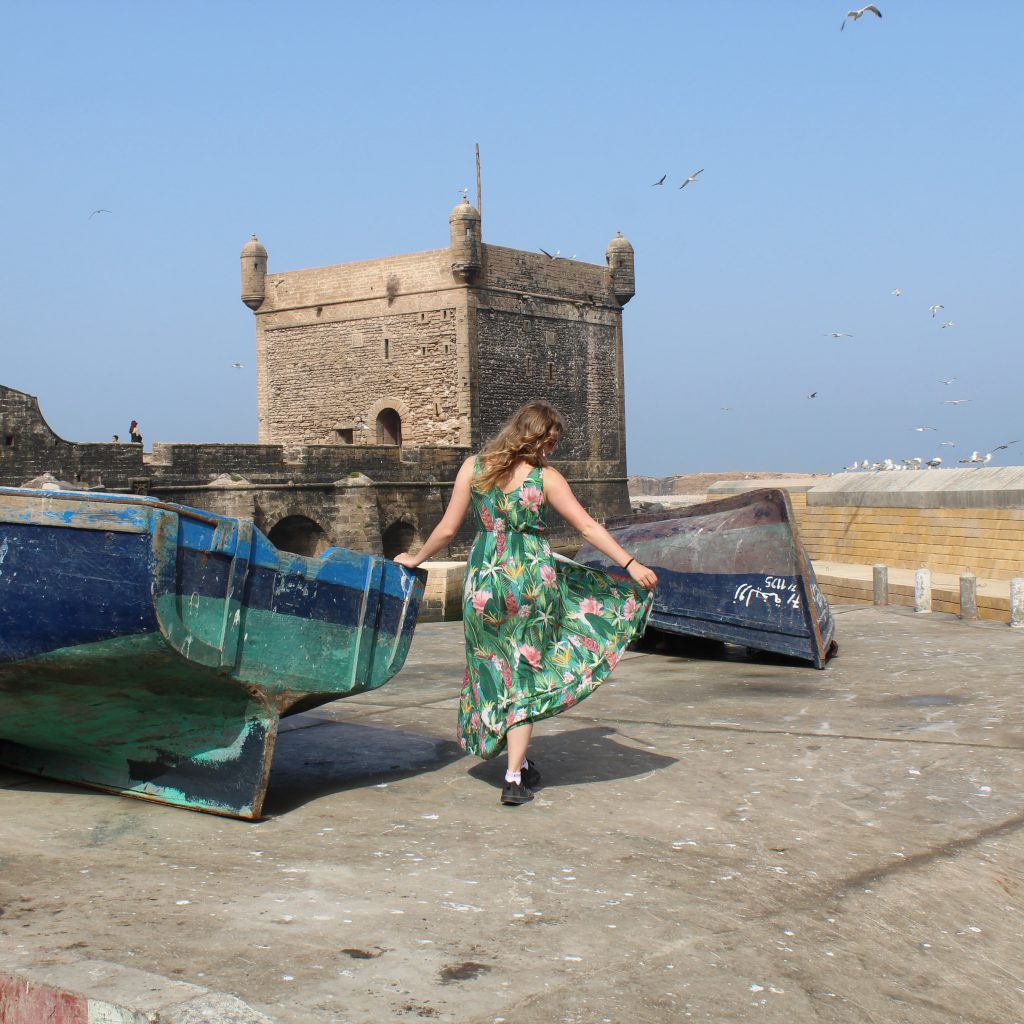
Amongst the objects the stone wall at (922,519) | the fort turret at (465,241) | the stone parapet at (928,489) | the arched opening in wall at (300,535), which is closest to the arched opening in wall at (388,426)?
the fort turret at (465,241)

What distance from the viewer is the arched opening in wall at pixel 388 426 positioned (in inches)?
1399

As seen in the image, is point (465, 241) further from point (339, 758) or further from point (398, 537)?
point (339, 758)

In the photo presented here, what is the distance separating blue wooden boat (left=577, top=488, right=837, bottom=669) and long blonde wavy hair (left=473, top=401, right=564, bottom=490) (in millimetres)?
3676

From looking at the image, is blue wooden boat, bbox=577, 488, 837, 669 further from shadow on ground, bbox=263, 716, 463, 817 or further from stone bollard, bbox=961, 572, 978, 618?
shadow on ground, bbox=263, 716, 463, 817

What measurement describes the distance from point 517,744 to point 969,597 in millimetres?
6638

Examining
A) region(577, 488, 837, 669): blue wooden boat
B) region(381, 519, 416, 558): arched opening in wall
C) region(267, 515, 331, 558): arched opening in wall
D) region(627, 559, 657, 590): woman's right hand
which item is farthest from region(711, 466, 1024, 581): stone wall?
region(381, 519, 416, 558): arched opening in wall

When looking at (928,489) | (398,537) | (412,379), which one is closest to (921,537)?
(928,489)

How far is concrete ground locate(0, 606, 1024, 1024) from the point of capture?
103 inches

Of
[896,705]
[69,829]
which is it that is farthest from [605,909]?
[896,705]

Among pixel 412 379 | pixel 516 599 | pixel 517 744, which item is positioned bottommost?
pixel 517 744

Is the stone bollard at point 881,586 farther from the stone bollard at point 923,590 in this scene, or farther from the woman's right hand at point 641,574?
the woman's right hand at point 641,574

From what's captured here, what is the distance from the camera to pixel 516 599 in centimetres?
432

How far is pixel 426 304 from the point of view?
34.0m

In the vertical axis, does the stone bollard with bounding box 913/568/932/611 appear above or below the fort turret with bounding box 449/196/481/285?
below
